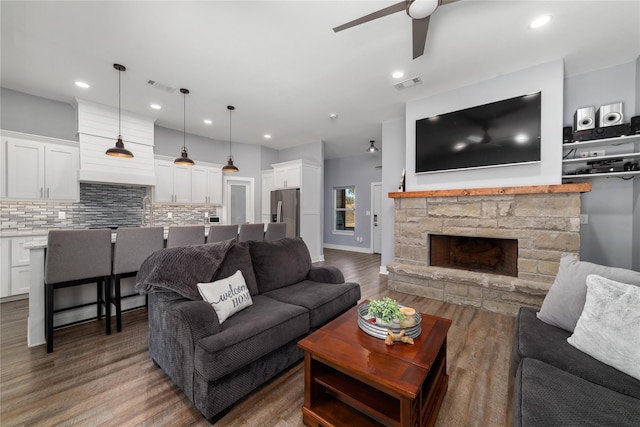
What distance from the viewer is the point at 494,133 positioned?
10.9ft

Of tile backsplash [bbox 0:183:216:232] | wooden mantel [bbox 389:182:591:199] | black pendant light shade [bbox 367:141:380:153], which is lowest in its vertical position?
tile backsplash [bbox 0:183:216:232]

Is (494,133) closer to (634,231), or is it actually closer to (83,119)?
(634,231)

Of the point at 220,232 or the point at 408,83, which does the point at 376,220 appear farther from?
the point at 220,232

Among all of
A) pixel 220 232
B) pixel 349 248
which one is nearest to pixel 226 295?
pixel 220 232

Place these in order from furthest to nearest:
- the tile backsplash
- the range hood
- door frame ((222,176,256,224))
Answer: door frame ((222,176,256,224)) < the range hood < the tile backsplash

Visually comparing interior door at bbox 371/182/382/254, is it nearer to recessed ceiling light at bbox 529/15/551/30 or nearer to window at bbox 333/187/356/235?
window at bbox 333/187/356/235

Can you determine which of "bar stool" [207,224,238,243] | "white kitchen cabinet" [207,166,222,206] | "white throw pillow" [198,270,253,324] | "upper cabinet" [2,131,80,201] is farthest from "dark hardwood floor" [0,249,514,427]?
"white kitchen cabinet" [207,166,222,206]

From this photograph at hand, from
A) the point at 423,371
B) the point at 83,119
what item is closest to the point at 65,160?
the point at 83,119

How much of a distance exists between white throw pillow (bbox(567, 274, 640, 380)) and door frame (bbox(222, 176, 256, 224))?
5.85 meters

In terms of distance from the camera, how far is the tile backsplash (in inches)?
145

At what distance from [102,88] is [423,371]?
4.92 m

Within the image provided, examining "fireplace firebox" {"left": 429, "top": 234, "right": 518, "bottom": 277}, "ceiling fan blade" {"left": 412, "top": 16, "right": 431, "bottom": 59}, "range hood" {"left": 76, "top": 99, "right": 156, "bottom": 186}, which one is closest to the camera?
"ceiling fan blade" {"left": 412, "top": 16, "right": 431, "bottom": 59}

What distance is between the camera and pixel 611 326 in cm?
131

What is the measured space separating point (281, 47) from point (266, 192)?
4.10 m
